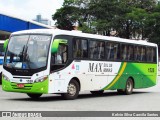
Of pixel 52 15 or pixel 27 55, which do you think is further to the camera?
pixel 52 15

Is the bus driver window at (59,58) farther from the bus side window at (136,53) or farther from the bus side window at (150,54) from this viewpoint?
the bus side window at (150,54)

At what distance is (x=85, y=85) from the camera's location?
19188 millimetres

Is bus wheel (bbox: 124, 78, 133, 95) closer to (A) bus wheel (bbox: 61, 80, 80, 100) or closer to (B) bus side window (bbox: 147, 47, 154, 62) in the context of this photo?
(B) bus side window (bbox: 147, 47, 154, 62)

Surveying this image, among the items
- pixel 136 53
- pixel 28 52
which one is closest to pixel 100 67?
pixel 136 53

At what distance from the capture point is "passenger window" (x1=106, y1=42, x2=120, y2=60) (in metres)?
21.0

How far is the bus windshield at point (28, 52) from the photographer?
16844 mm

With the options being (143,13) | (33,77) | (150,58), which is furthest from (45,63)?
(143,13)

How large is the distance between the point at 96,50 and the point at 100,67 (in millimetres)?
810

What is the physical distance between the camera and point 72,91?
18141mm

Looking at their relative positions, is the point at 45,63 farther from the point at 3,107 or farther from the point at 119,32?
the point at 119,32

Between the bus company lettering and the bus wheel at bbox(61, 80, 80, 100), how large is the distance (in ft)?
4.34

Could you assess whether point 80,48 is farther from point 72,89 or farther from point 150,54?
point 150,54

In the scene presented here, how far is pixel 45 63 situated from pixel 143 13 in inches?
2277

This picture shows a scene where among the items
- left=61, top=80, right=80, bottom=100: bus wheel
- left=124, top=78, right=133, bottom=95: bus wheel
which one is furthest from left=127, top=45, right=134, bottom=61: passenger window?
left=61, top=80, right=80, bottom=100: bus wheel
